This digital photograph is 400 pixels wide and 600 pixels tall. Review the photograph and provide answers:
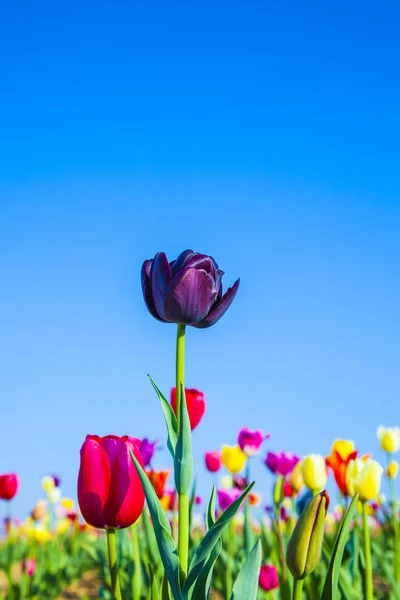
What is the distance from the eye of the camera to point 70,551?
6773mm

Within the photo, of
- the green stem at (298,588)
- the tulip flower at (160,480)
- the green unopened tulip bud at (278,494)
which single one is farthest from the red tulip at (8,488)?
the green stem at (298,588)

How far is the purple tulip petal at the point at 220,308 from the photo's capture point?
1.72 metres

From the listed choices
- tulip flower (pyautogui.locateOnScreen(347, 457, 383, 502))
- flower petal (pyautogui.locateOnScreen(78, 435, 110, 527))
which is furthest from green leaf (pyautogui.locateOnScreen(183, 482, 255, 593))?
tulip flower (pyautogui.locateOnScreen(347, 457, 383, 502))

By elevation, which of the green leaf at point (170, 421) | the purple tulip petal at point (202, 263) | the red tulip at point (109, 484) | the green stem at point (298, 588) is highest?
the purple tulip petal at point (202, 263)

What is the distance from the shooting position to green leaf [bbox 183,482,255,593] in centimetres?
144

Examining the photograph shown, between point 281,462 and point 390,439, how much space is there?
2.45 ft

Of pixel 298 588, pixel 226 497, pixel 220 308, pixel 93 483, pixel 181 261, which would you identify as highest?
pixel 181 261

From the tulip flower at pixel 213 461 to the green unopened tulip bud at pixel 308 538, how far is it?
2920 mm

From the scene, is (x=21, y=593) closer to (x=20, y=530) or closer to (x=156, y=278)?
(x=156, y=278)

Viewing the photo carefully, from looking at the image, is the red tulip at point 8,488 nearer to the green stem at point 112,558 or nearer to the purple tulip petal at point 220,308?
the green stem at point 112,558

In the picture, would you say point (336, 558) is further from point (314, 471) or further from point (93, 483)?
point (314, 471)

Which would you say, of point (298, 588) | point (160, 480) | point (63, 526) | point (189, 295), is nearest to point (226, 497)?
point (160, 480)

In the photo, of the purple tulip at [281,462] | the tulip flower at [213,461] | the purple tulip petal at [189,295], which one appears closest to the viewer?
the purple tulip petal at [189,295]

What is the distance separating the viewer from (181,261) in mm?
1728
